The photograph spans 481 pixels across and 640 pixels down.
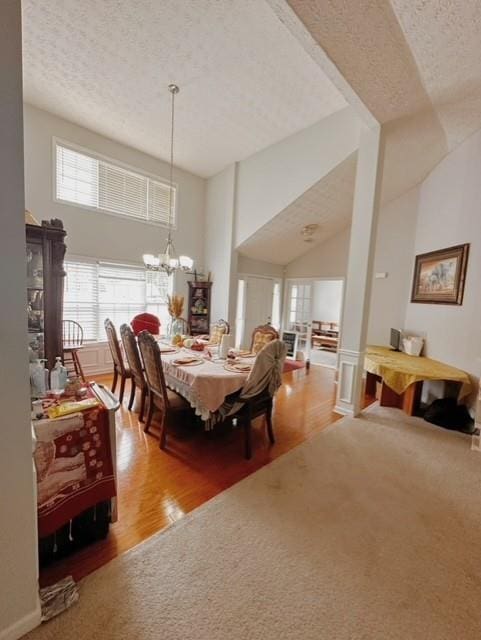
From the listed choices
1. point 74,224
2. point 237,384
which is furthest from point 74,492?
point 74,224

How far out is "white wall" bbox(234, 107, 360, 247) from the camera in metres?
3.76

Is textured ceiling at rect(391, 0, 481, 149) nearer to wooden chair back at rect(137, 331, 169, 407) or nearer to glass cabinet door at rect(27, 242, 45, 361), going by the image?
wooden chair back at rect(137, 331, 169, 407)

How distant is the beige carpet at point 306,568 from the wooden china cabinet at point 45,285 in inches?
65.8

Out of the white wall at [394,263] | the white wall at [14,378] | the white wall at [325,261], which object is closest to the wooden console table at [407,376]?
the white wall at [394,263]

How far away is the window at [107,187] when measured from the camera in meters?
4.18

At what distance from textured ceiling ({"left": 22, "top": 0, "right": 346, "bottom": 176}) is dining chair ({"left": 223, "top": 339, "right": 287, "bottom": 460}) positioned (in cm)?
298

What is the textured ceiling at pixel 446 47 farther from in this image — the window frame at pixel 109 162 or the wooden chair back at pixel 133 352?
the window frame at pixel 109 162

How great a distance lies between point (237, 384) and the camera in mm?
2459

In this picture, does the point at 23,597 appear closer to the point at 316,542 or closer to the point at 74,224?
the point at 316,542

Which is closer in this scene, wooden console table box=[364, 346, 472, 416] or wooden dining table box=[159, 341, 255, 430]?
wooden dining table box=[159, 341, 255, 430]

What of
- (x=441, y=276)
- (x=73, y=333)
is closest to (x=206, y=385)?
(x=73, y=333)

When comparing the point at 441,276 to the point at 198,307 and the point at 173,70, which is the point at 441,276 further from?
the point at 173,70

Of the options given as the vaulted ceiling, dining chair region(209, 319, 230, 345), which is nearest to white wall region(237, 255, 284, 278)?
the vaulted ceiling

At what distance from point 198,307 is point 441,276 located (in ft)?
13.9
